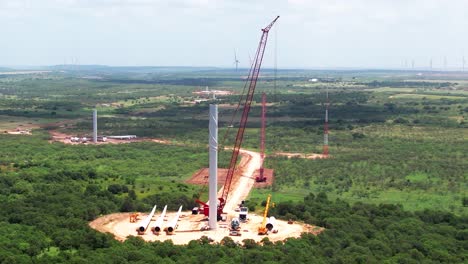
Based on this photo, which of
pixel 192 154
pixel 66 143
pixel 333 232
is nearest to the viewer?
pixel 333 232

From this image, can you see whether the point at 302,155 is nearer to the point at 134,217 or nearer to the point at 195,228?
the point at 134,217

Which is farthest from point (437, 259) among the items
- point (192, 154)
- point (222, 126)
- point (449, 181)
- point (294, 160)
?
point (222, 126)

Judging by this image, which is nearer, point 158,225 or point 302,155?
point 158,225

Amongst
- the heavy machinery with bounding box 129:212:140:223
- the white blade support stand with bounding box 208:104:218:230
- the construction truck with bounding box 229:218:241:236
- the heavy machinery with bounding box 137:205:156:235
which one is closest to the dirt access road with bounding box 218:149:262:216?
the construction truck with bounding box 229:218:241:236

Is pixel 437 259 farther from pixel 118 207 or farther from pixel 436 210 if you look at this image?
pixel 118 207

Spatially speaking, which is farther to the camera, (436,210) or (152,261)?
(436,210)

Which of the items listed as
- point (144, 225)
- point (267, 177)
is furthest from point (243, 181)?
point (144, 225)

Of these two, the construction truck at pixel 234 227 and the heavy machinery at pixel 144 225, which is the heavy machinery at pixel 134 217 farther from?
the construction truck at pixel 234 227

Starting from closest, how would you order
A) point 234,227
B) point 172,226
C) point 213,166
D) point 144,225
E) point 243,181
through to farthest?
point 213,166, point 172,226, point 144,225, point 234,227, point 243,181
